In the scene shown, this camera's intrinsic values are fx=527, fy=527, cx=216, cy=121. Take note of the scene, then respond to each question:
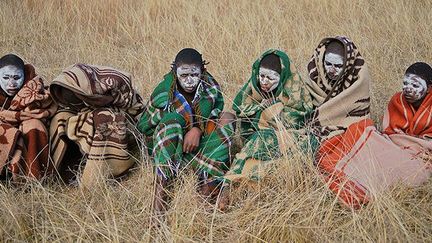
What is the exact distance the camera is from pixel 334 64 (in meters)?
3.64

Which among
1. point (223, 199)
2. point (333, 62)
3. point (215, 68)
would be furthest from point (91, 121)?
point (215, 68)

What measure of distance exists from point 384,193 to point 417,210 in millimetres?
197

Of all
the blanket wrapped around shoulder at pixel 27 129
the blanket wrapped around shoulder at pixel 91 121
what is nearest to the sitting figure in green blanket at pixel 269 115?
the blanket wrapped around shoulder at pixel 91 121

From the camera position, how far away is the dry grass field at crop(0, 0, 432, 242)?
9.12ft

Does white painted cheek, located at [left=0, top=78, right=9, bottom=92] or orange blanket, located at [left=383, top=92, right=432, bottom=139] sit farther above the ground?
white painted cheek, located at [left=0, top=78, right=9, bottom=92]

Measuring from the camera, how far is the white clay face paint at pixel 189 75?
11.6ft

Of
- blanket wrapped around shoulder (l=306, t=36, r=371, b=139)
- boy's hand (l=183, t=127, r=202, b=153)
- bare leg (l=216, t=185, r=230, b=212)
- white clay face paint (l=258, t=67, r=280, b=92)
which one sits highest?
white clay face paint (l=258, t=67, r=280, b=92)

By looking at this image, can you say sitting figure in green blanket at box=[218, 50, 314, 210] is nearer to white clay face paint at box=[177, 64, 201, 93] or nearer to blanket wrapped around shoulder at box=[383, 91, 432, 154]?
white clay face paint at box=[177, 64, 201, 93]

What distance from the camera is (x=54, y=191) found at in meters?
3.27

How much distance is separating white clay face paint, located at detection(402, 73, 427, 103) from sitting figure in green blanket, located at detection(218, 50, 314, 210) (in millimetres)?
645

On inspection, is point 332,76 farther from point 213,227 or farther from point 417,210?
point 213,227

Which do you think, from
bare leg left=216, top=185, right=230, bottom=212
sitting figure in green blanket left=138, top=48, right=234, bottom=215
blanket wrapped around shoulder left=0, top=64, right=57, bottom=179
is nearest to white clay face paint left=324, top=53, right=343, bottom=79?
sitting figure in green blanket left=138, top=48, right=234, bottom=215

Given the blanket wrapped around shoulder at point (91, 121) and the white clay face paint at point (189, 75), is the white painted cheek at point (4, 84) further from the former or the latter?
the white clay face paint at point (189, 75)

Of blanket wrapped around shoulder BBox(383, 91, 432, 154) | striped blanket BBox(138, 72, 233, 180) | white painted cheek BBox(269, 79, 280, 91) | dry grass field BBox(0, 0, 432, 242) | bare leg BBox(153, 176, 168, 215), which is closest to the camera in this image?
dry grass field BBox(0, 0, 432, 242)
